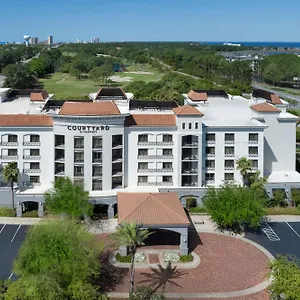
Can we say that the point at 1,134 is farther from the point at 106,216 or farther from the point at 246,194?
the point at 246,194

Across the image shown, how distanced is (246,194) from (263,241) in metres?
5.18

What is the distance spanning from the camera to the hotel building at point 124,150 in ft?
180

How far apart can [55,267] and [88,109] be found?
24497mm

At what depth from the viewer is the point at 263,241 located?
48.1 m

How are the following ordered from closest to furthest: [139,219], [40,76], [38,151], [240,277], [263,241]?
[240,277]
[139,219]
[263,241]
[38,151]
[40,76]

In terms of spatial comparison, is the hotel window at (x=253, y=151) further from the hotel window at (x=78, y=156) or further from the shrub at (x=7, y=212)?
the shrub at (x=7, y=212)

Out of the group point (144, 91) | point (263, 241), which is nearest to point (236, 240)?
point (263, 241)

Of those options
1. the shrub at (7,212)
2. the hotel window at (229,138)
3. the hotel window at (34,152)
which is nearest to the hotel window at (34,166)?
the hotel window at (34,152)

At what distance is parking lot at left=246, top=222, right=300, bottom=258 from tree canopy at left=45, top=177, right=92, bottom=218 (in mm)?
17621

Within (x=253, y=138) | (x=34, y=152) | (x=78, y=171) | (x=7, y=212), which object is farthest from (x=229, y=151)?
(x=7, y=212)

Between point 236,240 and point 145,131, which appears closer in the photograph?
point 236,240

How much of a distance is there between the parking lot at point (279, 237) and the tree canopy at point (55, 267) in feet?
63.5

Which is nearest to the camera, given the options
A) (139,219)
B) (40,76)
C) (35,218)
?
(139,219)

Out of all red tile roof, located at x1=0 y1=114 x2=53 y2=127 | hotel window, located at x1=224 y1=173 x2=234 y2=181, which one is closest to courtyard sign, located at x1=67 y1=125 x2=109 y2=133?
red tile roof, located at x1=0 y1=114 x2=53 y2=127
